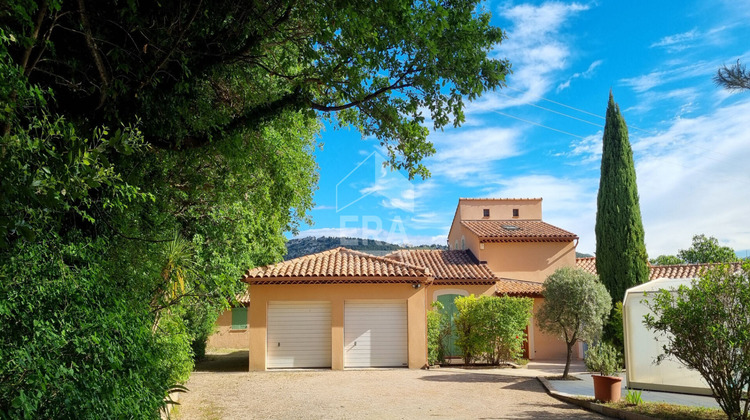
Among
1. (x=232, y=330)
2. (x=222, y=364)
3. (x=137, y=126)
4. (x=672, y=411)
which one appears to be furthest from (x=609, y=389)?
(x=232, y=330)

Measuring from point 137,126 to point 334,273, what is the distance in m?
13.0

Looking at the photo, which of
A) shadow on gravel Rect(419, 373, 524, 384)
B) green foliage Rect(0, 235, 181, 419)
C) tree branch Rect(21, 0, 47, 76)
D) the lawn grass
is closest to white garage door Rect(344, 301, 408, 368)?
shadow on gravel Rect(419, 373, 524, 384)

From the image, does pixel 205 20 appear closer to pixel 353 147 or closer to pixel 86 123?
pixel 86 123

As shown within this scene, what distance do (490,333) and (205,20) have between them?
1644 centimetres

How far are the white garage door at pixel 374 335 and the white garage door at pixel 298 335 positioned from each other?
0.79 meters

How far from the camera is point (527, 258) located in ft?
84.9

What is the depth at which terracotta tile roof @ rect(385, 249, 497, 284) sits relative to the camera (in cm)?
2300

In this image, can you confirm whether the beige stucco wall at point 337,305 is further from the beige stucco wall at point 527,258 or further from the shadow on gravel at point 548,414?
the shadow on gravel at point 548,414

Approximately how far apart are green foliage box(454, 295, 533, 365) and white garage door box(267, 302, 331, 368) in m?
5.29

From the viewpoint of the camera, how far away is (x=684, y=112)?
18031 mm

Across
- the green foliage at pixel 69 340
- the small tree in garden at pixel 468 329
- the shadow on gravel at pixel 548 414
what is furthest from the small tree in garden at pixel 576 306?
the green foliage at pixel 69 340

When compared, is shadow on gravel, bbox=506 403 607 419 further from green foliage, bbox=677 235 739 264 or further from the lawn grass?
green foliage, bbox=677 235 739 264

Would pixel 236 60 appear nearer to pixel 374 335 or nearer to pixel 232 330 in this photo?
pixel 374 335

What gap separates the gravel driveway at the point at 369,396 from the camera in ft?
35.6
